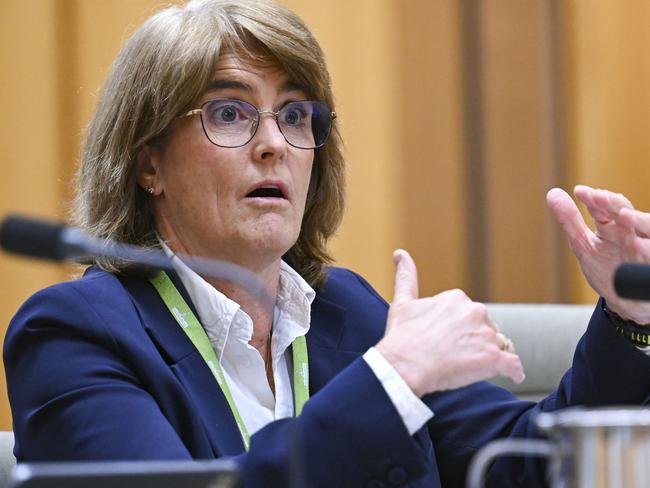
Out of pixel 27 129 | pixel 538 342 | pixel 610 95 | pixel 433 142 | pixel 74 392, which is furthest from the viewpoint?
pixel 610 95

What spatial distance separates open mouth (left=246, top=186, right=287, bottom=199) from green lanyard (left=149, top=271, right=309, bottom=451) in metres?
0.17

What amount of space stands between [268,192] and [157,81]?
0.22 meters

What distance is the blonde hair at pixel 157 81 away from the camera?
164 cm

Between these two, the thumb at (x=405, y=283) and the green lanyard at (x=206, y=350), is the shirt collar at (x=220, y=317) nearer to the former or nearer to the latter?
the green lanyard at (x=206, y=350)

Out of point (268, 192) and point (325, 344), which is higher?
point (268, 192)

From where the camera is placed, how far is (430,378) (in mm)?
1250

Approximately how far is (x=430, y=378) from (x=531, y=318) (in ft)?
3.15

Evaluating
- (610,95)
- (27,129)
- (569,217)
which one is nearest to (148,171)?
(569,217)

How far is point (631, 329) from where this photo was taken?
1482 millimetres

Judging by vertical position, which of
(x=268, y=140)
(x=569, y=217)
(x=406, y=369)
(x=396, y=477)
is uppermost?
(x=268, y=140)

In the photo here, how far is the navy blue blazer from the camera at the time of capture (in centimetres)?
121

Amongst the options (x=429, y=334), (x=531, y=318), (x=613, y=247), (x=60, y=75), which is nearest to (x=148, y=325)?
(x=429, y=334)

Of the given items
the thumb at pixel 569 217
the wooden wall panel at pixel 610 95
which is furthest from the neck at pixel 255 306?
the wooden wall panel at pixel 610 95

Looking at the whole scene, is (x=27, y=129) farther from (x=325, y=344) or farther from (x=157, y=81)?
(x=325, y=344)
